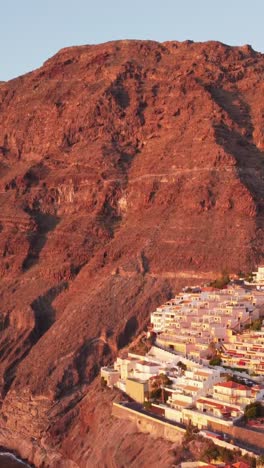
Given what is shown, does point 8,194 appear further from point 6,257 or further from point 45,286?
point 45,286

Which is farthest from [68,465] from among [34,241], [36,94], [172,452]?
[36,94]

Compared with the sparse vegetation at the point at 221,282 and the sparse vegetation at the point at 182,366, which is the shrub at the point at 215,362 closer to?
the sparse vegetation at the point at 182,366

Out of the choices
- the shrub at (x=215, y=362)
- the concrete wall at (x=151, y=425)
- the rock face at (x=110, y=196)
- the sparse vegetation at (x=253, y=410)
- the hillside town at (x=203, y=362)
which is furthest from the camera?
the rock face at (x=110, y=196)

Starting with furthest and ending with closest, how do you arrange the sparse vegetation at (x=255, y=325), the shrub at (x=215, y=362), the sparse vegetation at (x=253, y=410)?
the sparse vegetation at (x=255, y=325), the shrub at (x=215, y=362), the sparse vegetation at (x=253, y=410)

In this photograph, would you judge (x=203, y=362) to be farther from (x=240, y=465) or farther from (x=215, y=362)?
(x=240, y=465)

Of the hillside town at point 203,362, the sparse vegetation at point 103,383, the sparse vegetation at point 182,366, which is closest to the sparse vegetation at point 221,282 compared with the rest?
the hillside town at point 203,362

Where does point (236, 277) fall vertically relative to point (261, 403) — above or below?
above
